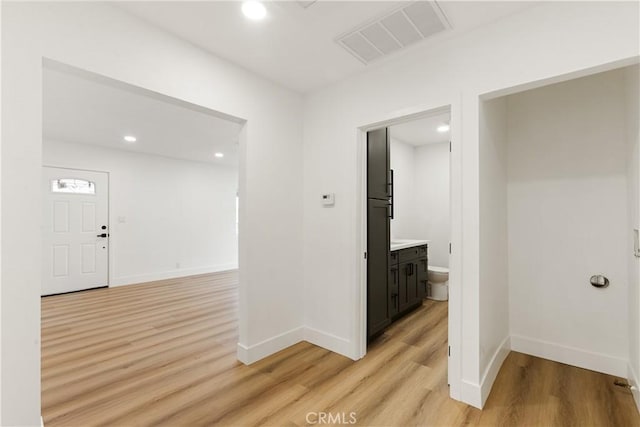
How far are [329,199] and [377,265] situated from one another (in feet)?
2.92

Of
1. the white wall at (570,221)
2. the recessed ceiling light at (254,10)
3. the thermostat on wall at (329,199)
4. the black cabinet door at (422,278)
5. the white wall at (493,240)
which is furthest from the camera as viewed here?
the black cabinet door at (422,278)

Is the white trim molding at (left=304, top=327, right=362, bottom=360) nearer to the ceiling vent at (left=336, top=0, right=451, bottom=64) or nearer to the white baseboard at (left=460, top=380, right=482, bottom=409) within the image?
the white baseboard at (left=460, top=380, right=482, bottom=409)

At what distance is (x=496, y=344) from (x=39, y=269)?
3156 mm

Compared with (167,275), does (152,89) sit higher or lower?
higher

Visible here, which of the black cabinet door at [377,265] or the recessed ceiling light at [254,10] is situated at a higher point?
the recessed ceiling light at [254,10]

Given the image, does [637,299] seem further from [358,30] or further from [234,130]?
[234,130]

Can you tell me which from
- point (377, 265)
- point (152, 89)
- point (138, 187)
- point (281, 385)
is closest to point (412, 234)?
point (377, 265)

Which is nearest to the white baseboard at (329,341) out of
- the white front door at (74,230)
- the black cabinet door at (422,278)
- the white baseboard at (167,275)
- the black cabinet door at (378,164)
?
the black cabinet door at (378,164)

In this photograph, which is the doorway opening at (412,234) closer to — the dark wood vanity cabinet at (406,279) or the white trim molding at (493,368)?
the dark wood vanity cabinet at (406,279)

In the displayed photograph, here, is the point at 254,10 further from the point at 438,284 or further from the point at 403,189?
the point at 438,284

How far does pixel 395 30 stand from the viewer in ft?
6.79

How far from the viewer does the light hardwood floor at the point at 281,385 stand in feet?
6.23

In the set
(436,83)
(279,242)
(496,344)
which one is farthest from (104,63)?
(496,344)

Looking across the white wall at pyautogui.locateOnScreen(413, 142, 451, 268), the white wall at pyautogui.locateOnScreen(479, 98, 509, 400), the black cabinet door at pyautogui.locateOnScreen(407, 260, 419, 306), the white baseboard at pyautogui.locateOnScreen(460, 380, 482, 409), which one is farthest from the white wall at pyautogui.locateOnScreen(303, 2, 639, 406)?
the white wall at pyautogui.locateOnScreen(413, 142, 451, 268)
